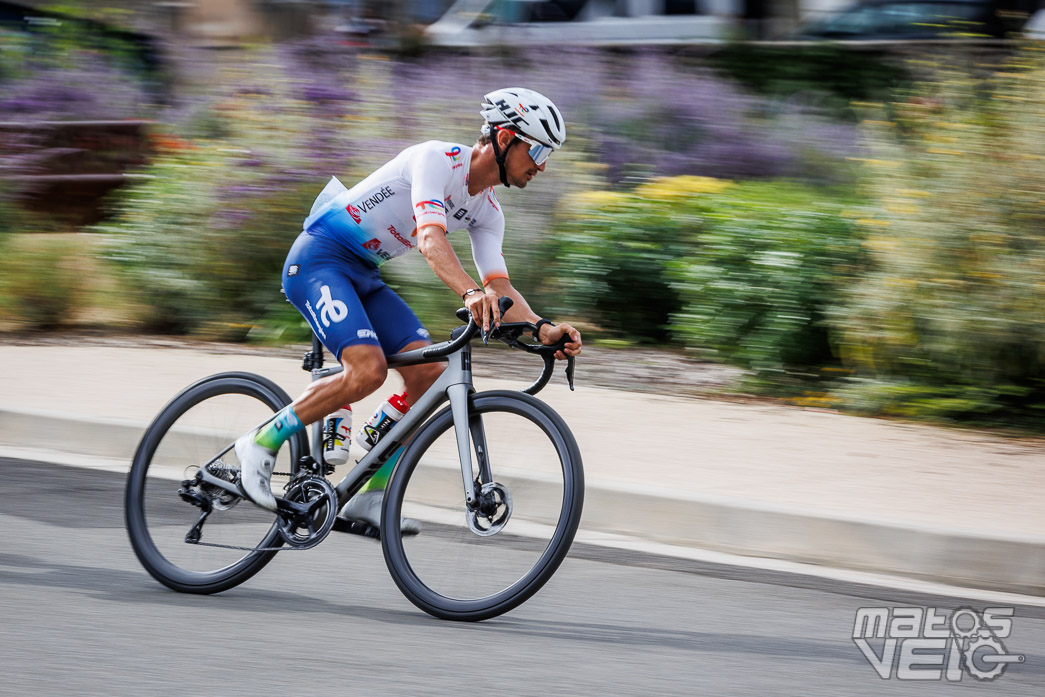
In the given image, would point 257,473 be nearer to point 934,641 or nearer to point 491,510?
point 491,510

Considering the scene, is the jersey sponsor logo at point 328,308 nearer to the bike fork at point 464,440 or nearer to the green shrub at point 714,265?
the bike fork at point 464,440

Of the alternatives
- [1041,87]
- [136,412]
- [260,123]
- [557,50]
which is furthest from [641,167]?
[136,412]

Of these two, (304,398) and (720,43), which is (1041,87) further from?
(720,43)

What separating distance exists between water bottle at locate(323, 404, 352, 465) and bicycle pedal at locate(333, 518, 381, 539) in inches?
9.0

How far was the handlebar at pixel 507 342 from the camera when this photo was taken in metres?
4.61

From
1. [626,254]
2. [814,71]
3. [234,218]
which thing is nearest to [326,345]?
[626,254]

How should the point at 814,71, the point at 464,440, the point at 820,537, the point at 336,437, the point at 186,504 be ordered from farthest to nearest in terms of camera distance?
the point at 814,71, the point at 820,537, the point at 186,504, the point at 336,437, the point at 464,440

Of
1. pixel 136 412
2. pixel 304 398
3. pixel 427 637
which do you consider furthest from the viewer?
pixel 136 412

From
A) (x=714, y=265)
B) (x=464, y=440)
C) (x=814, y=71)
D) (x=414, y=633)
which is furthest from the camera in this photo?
(x=814, y=71)

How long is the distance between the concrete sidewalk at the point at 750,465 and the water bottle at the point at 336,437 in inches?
66.3

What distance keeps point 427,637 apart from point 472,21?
13.5m

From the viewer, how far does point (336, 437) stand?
5055mm

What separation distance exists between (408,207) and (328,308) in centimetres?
47

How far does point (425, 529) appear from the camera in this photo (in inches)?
192
